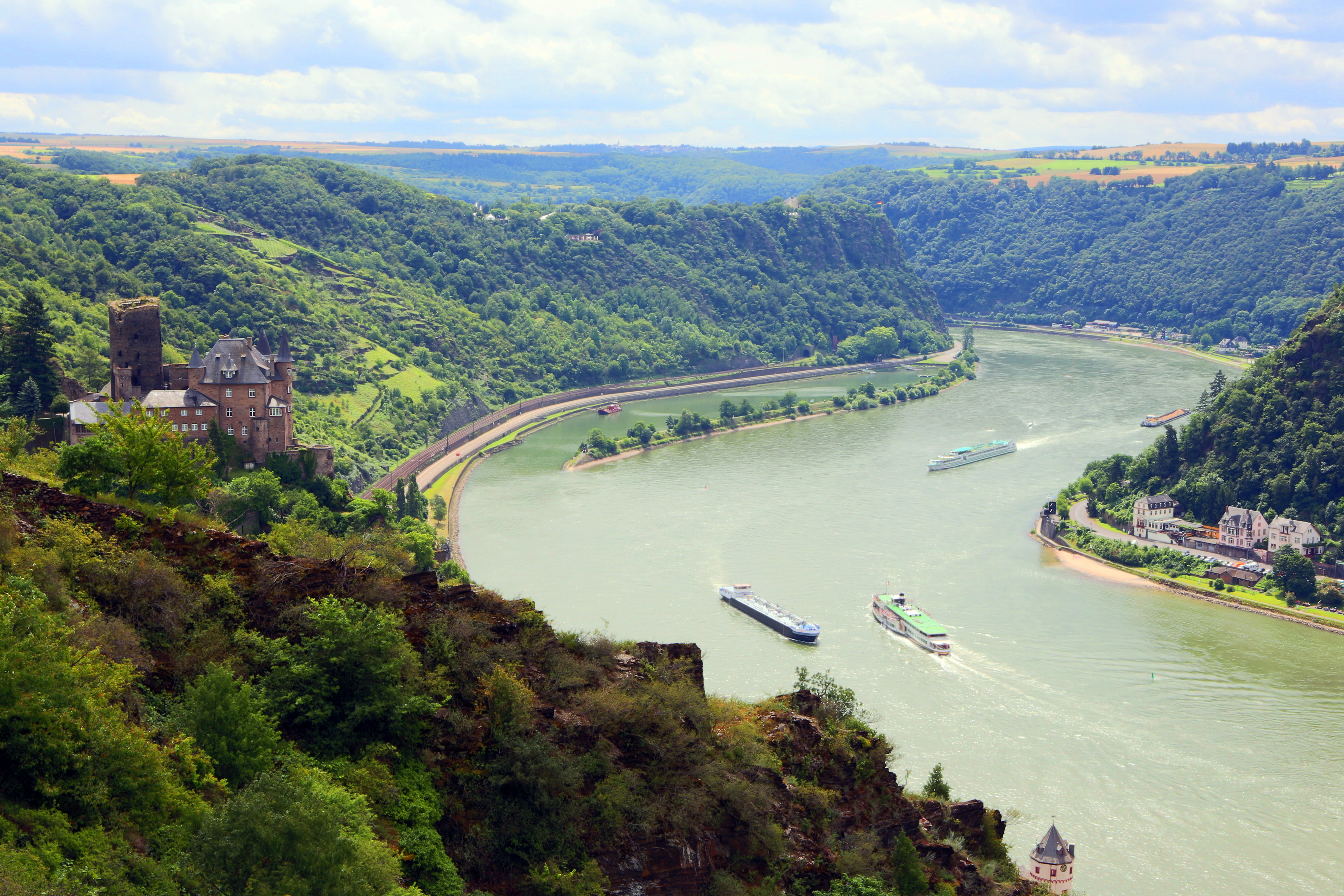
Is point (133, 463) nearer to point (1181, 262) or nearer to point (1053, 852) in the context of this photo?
point (1053, 852)

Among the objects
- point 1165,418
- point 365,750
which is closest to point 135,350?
point 365,750

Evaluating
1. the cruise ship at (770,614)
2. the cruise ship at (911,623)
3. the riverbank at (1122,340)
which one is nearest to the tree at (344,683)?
the cruise ship at (770,614)

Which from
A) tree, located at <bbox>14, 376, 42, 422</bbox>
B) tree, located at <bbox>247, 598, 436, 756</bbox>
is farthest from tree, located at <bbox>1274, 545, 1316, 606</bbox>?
tree, located at <bbox>14, 376, 42, 422</bbox>

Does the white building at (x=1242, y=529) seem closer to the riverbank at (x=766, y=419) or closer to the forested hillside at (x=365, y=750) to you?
the riverbank at (x=766, y=419)

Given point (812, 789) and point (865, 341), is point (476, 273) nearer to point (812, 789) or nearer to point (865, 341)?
point (865, 341)

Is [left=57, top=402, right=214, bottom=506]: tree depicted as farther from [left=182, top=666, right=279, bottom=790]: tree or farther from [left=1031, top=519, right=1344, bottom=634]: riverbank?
[left=1031, top=519, right=1344, bottom=634]: riverbank

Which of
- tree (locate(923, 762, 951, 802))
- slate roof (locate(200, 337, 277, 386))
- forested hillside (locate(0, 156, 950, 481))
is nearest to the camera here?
tree (locate(923, 762, 951, 802))

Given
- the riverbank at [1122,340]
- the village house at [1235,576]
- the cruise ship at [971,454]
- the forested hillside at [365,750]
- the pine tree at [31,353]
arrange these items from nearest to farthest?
the forested hillside at [365,750], the pine tree at [31,353], the village house at [1235,576], the cruise ship at [971,454], the riverbank at [1122,340]
